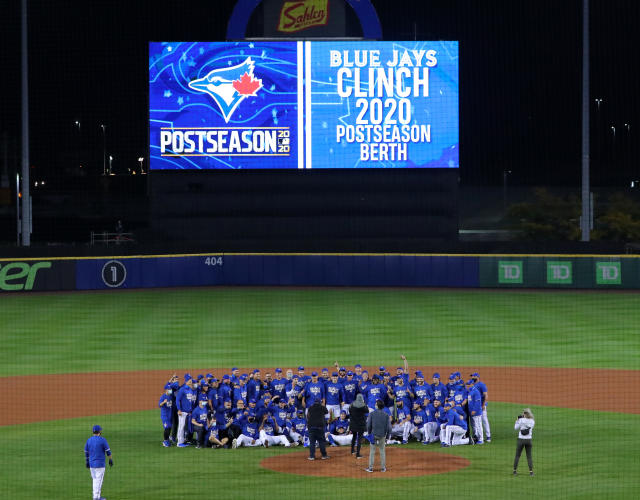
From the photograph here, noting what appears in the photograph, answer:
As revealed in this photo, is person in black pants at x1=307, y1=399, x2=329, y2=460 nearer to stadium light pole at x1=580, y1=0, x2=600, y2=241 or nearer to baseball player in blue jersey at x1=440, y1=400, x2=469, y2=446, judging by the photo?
baseball player in blue jersey at x1=440, y1=400, x2=469, y2=446

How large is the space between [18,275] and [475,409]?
83.3 feet

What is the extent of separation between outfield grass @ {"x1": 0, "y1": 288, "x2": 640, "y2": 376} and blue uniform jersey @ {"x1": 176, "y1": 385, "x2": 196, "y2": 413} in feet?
27.0

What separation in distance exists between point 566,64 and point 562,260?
1803 inches

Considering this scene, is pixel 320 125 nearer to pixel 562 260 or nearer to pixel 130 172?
pixel 562 260

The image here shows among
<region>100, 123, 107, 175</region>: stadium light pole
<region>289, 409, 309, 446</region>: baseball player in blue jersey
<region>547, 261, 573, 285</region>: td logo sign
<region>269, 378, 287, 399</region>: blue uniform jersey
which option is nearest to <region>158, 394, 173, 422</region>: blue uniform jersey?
<region>269, 378, 287, 399</region>: blue uniform jersey

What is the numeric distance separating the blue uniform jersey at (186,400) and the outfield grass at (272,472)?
0.72 metres

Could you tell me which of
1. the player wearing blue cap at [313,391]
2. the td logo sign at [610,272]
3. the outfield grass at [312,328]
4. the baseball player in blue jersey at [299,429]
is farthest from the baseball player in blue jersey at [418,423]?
the td logo sign at [610,272]

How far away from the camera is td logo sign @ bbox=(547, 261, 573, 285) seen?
1559 inches

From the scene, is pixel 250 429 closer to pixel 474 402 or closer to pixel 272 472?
pixel 272 472

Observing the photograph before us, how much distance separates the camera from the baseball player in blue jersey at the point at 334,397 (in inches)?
721

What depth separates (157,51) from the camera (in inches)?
1521

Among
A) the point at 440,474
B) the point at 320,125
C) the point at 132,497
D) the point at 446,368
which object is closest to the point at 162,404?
the point at 132,497

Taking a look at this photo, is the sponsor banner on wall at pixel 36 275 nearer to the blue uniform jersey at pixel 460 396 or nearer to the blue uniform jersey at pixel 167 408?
the blue uniform jersey at pixel 167 408

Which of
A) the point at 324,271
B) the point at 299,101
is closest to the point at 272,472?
the point at 299,101
